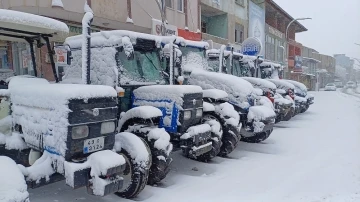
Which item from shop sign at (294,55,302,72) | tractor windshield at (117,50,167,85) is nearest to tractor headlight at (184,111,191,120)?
tractor windshield at (117,50,167,85)

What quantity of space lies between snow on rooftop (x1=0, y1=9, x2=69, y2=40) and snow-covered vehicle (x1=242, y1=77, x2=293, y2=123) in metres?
7.04

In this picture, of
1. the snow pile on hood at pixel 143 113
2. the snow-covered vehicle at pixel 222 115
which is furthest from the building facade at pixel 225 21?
the snow pile on hood at pixel 143 113

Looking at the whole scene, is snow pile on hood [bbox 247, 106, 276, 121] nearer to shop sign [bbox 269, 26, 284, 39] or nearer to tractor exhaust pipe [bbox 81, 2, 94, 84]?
tractor exhaust pipe [bbox 81, 2, 94, 84]

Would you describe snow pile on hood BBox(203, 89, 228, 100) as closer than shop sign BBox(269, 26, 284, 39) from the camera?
Yes

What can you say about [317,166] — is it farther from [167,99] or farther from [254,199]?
[167,99]

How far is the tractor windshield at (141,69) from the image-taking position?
18.5ft

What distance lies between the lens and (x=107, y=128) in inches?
158

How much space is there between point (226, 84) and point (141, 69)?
258 cm

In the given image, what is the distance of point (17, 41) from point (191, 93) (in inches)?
115

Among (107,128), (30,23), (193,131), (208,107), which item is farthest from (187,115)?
(30,23)

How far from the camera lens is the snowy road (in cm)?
489

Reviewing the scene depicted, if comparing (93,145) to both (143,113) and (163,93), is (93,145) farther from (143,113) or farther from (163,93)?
(163,93)

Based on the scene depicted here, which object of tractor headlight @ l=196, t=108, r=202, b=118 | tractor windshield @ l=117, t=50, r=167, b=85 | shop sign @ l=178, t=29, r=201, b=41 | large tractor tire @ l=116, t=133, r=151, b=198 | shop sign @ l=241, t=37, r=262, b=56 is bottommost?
large tractor tire @ l=116, t=133, r=151, b=198

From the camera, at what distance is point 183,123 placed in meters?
5.55
